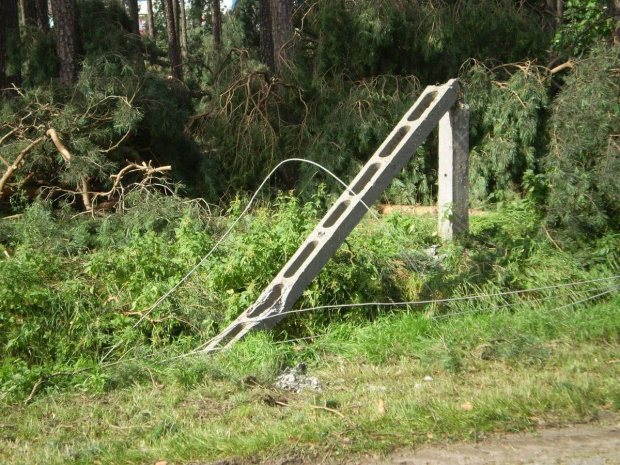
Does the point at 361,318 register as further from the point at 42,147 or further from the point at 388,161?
the point at 42,147

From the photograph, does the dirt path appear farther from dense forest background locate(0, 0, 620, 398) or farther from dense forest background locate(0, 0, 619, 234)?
dense forest background locate(0, 0, 619, 234)

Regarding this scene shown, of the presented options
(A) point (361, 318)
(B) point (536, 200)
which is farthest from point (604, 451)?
(B) point (536, 200)

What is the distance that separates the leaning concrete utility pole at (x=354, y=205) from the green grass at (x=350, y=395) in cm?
26

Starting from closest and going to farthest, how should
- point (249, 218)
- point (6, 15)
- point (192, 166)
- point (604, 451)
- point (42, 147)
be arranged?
1. point (604, 451)
2. point (249, 218)
3. point (42, 147)
4. point (192, 166)
5. point (6, 15)

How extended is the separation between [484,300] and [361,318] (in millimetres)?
1225

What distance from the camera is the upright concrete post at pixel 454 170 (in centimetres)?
812

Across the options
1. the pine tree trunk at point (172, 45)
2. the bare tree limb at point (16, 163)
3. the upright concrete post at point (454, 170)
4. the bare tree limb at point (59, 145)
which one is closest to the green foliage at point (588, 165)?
the upright concrete post at point (454, 170)

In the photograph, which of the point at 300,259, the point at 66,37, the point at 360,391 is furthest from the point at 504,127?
the point at 66,37

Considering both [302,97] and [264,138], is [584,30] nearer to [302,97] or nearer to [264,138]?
[302,97]

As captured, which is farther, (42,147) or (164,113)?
(164,113)

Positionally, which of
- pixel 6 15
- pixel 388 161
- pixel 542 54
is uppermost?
pixel 6 15

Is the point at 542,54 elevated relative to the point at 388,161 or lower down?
elevated

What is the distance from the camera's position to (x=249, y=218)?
8.77 m

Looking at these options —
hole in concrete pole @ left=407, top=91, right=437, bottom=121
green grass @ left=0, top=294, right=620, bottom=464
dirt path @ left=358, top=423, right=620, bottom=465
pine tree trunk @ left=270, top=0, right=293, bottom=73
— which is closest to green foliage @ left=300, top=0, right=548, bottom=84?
pine tree trunk @ left=270, top=0, right=293, bottom=73
